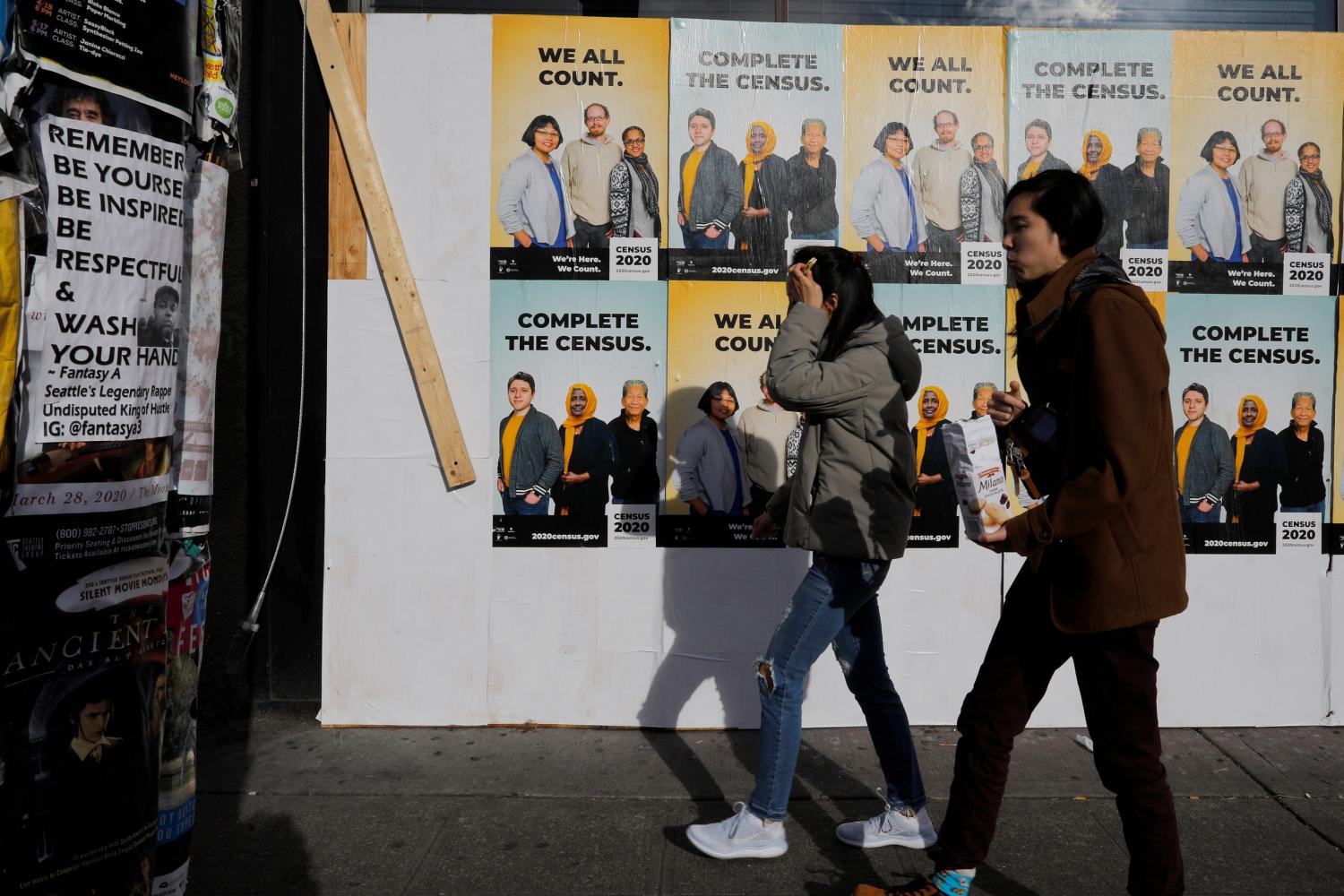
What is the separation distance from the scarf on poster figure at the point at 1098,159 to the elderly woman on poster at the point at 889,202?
747 millimetres

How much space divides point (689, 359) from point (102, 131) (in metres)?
2.84

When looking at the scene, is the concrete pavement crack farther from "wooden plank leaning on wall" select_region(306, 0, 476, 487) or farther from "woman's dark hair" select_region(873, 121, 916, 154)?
"wooden plank leaning on wall" select_region(306, 0, 476, 487)

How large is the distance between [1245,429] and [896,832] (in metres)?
2.52

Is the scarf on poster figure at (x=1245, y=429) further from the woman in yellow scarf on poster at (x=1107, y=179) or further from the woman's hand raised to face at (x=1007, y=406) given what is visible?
the woman's hand raised to face at (x=1007, y=406)

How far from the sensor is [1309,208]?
4711 mm

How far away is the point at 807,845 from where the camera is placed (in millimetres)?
3658

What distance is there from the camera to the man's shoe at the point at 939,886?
2.97 m

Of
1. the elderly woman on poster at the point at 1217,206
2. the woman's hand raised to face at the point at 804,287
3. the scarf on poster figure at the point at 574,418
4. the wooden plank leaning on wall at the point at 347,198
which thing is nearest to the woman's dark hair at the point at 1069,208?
the woman's hand raised to face at the point at 804,287

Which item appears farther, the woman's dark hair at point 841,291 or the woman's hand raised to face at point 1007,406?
the woman's dark hair at point 841,291

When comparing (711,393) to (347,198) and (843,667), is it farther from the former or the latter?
(347,198)

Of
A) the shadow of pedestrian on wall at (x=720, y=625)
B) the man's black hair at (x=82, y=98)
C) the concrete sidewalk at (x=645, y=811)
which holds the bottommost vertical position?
the concrete sidewalk at (x=645, y=811)

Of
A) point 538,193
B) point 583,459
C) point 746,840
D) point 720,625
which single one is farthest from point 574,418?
point 746,840

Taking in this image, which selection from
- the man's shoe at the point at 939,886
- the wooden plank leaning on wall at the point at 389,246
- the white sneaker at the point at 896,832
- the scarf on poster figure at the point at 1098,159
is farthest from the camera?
the scarf on poster figure at the point at 1098,159

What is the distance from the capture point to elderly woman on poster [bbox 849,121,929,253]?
4.68 m
